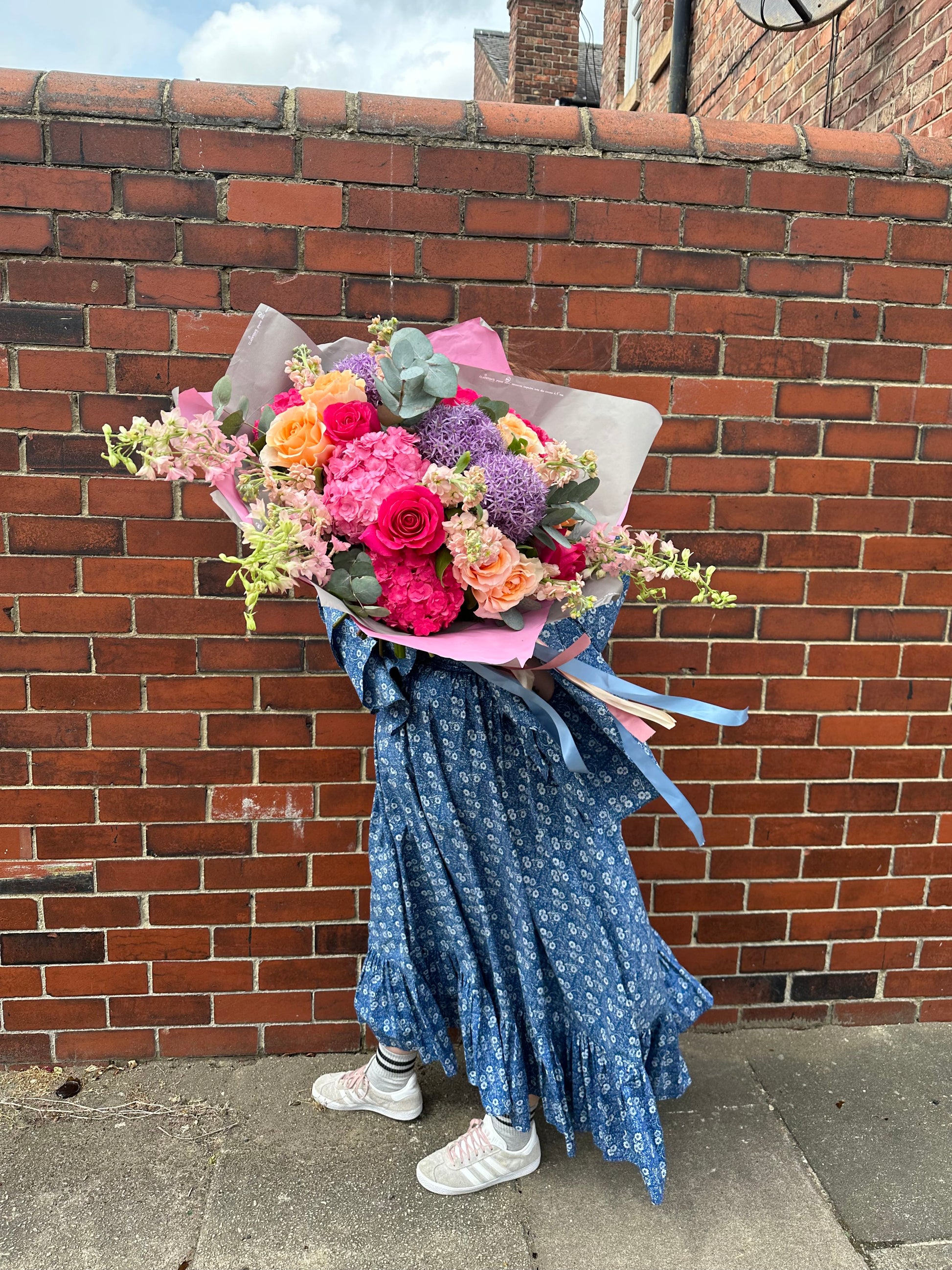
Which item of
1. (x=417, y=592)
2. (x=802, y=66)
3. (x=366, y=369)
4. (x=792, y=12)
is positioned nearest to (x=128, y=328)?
(x=366, y=369)

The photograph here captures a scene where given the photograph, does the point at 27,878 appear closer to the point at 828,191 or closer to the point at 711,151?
the point at 711,151

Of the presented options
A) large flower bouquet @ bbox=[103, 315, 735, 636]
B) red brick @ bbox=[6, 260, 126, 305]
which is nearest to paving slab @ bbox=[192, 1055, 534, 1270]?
large flower bouquet @ bbox=[103, 315, 735, 636]

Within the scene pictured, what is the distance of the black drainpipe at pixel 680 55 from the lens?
553 cm

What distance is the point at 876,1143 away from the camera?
216 centimetres

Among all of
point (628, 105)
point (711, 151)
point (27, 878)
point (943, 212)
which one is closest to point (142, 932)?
point (27, 878)

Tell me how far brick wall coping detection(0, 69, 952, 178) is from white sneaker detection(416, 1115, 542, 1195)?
229 centimetres

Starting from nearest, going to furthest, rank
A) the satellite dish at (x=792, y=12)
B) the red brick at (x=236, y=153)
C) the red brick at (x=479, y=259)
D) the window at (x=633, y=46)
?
1. the red brick at (x=236, y=153)
2. the red brick at (x=479, y=259)
3. the satellite dish at (x=792, y=12)
4. the window at (x=633, y=46)

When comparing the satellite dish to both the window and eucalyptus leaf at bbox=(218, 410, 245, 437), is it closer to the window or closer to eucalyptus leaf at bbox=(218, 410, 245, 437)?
eucalyptus leaf at bbox=(218, 410, 245, 437)

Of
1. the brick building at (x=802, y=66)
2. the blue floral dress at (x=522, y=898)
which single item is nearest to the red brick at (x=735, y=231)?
the brick building at (x=802, y=66)

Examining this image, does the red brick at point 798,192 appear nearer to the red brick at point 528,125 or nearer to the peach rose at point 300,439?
the red brick at point 528,125

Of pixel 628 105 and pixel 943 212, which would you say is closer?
pixel 943 212

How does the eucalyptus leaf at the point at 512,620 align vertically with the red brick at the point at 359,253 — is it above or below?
below

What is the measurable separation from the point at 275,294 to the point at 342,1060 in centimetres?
201

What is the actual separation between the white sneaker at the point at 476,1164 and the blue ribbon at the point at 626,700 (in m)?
0.87
